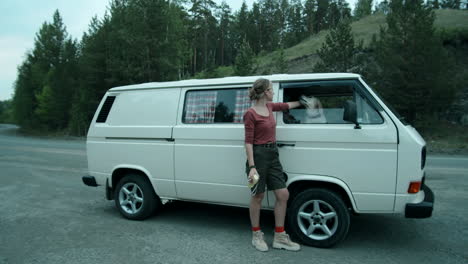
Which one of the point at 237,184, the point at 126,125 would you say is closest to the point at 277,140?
the point at 237,184

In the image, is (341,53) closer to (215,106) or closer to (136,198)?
(215,106)

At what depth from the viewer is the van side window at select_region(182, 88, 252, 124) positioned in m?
Answer: 4.46

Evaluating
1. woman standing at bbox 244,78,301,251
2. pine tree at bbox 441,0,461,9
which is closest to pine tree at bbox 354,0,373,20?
pine tree at bbox 441,0,461,9

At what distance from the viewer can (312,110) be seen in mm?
4156

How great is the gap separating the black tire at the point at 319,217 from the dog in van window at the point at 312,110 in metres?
0.87

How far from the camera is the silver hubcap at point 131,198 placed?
5.25 meters

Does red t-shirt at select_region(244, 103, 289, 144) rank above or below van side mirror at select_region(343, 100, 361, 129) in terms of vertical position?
below

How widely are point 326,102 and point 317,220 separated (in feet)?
5.00

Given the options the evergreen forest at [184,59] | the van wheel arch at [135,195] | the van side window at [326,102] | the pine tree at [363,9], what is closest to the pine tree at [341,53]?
the evergreen forest at [184,59]

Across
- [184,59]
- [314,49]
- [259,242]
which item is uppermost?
[314,49]

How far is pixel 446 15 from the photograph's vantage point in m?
47.4

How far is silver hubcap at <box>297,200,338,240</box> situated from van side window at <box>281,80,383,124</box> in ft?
3.44

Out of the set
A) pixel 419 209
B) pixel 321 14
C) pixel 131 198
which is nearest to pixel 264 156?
pixel 419 209

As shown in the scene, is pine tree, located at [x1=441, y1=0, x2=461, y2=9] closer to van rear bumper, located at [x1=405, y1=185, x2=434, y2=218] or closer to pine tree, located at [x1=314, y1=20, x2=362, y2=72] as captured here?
pine tree, located at [x1=314, y1=20, x2=362, y2=72]
